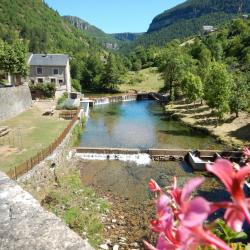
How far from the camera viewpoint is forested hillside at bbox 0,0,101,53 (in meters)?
143

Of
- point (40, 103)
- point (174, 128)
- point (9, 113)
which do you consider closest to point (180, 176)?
point (174, 128)

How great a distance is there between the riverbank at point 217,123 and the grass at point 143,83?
27.6 metres

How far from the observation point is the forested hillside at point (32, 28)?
143 metres

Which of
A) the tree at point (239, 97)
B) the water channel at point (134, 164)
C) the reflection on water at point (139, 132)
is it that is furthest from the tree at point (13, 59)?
the tree at point (239, 97)

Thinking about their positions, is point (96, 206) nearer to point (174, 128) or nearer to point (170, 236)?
point (170, 236)

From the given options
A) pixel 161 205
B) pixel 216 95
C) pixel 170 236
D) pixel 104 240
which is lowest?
pixel 104 240

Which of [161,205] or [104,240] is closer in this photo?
[161,205]

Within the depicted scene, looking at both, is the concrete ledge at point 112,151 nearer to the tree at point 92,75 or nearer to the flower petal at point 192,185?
the flower petal at point 192,185

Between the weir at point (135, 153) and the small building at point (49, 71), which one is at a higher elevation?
the small building at point (49, 71)

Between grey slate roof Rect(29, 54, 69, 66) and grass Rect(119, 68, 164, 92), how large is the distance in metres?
18.0

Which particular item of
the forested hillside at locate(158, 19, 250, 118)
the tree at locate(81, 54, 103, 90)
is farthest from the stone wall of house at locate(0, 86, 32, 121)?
the tree at locate(81, 54, 103, 90)

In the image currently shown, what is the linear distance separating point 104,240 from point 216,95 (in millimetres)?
26829

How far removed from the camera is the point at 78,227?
54.8ft

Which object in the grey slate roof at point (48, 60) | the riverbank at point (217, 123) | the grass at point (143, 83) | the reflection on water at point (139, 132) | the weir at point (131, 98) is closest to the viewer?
the reflection on water at point (139, 132)
